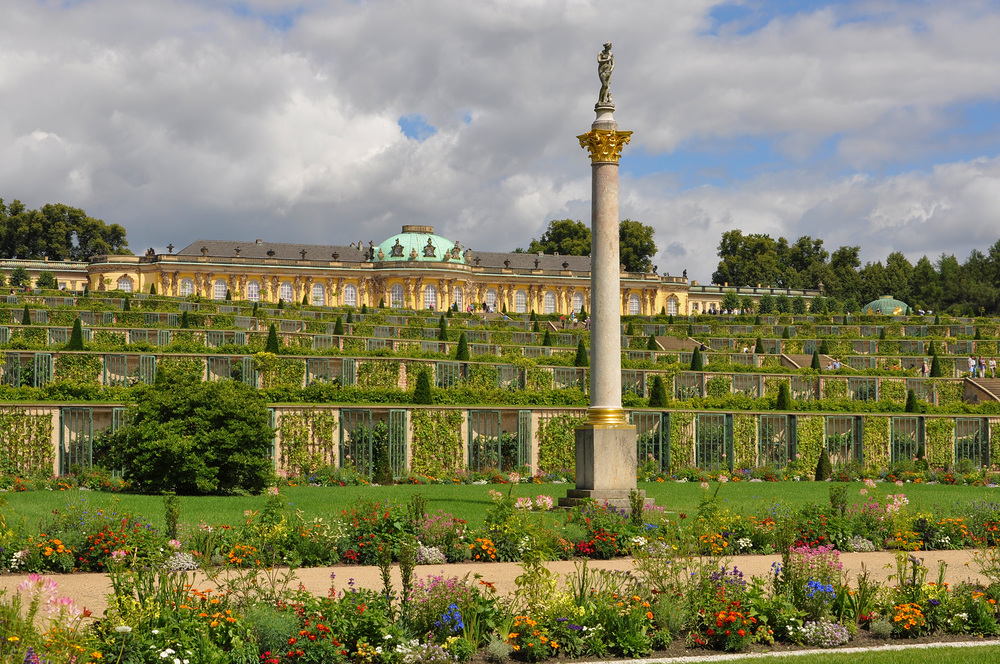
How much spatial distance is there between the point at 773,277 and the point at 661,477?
329 ft

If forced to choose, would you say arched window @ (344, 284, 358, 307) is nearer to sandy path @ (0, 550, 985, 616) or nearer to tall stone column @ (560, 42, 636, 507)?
tall stone column @ (560, 42, 636, 507)

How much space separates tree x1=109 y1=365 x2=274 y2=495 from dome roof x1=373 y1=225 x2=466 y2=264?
92.6 metres

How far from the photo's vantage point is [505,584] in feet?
38.4

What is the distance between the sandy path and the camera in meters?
11.2

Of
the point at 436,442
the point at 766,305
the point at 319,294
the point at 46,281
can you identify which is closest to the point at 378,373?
the point at 436,442

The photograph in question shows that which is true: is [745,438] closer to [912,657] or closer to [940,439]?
[940,439]

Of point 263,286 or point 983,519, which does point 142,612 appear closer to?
point 983,519

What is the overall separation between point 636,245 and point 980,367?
73.0 meters

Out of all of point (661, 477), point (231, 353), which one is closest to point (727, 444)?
point (661, 477)

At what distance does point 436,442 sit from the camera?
26531 millimetres

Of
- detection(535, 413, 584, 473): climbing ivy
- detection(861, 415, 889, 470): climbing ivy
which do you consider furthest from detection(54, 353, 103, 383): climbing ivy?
Answer: detection(861, 415, 889, 470): climbing ivy

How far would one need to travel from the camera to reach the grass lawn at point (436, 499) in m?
15.7

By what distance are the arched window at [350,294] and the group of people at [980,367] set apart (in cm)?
7415

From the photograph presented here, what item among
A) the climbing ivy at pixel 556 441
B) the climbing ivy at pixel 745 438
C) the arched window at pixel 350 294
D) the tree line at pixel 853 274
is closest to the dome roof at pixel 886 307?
the tree line at pixel 853 274
